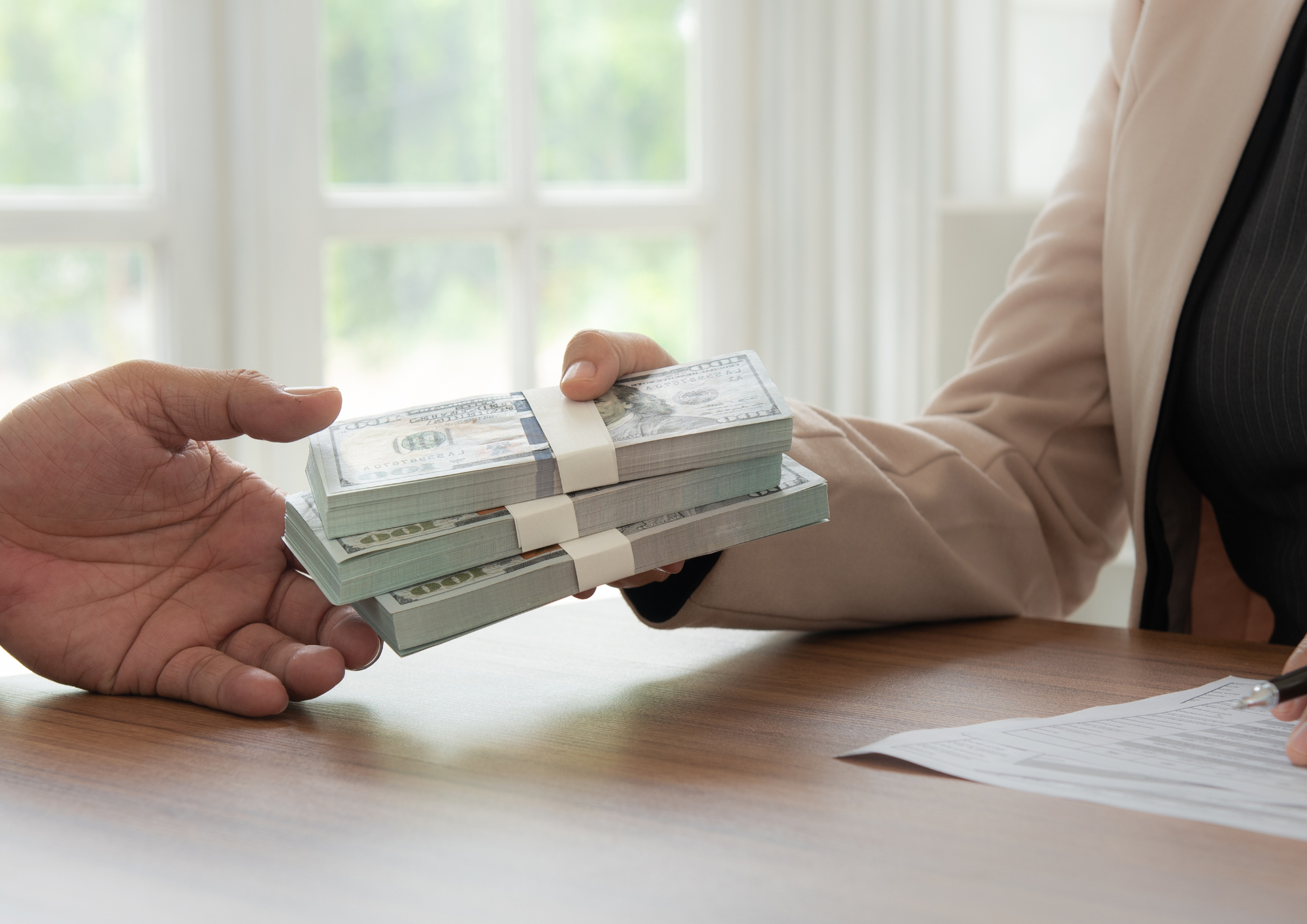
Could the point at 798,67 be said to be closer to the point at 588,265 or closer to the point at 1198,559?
the point at 588,265

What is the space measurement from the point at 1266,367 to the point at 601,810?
1.98 ft

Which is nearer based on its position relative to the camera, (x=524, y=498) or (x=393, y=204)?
(x=524, y=498)

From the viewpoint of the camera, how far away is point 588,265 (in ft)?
7.84

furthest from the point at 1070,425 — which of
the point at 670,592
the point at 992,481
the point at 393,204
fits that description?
the point at 393,204

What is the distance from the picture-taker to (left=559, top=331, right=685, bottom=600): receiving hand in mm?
669

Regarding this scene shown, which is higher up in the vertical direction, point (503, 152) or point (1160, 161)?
point (503, 152)

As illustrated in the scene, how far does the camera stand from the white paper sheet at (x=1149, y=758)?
458 mm

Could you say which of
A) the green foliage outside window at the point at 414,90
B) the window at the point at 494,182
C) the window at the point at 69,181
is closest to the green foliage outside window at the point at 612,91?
the window at the point at 494,182

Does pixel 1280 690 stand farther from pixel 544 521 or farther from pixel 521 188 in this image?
pixel 521 188

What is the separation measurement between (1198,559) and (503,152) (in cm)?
161

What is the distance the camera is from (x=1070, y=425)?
37.4 inches

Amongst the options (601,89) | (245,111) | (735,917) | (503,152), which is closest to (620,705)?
(735,917)

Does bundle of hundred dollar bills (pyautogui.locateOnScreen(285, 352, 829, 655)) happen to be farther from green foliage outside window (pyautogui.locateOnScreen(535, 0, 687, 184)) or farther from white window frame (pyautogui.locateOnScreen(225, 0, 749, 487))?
green foliage outside window (pyautogui.locateOnScreen(535, 0, 687, 184))

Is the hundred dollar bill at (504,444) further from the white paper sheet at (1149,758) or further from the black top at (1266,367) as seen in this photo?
the black top at (1266,367)
